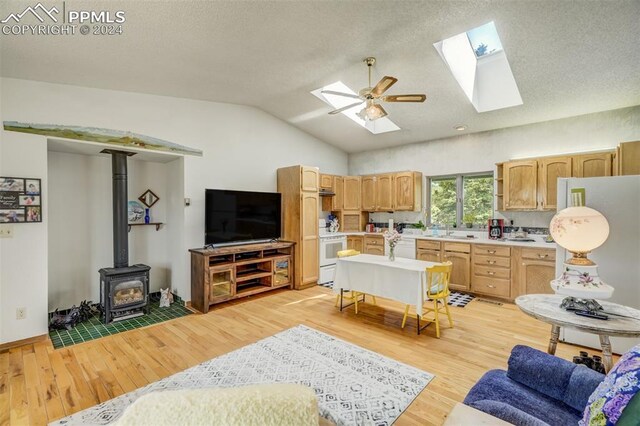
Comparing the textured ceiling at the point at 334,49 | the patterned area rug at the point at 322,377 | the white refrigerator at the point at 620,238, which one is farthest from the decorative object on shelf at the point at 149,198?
the white refrigerator at the point at 620,238

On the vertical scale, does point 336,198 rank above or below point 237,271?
above

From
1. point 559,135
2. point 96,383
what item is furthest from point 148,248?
point 559,135

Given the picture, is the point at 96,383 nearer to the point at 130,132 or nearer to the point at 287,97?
→ the point at 130,132

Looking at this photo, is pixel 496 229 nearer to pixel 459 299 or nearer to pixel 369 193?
pixel 459 299

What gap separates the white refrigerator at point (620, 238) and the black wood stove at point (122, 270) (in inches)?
211

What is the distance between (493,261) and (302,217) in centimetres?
324

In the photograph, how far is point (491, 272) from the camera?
15.1ft

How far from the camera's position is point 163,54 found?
2994 millimetres

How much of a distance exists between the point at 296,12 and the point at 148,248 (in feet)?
13.5

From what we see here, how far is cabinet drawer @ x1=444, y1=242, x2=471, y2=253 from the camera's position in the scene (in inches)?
191

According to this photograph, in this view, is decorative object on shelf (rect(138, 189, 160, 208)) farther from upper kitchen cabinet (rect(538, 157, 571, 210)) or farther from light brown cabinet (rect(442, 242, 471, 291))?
upper kitchen cabinet (rect(538, 157, 571, 210))

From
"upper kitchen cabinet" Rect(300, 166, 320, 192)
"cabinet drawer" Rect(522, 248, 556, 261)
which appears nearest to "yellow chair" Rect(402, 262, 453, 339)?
"cabinet drawer" Rect(522, 248, 556, 261)

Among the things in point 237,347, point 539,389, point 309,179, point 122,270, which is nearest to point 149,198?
point 122,270

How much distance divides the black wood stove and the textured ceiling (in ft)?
3.61
